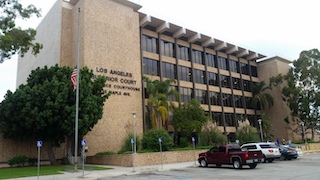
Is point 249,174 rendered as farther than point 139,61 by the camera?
No

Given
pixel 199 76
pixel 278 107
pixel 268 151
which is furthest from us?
pixel 278 107

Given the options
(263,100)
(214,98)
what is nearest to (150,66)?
(214,98)

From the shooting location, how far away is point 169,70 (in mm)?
46750

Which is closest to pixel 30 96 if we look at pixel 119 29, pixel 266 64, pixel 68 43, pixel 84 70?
pixel 84 70

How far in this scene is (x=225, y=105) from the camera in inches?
2132

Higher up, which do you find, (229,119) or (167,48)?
(167,48)

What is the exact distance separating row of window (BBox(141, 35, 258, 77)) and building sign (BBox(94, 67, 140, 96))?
8.37 meters

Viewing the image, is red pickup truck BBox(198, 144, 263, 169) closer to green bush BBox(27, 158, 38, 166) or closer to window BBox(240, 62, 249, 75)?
green bush BBox(27, 158, 38, 166)

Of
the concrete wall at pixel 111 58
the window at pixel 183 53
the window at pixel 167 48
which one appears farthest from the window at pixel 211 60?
the concrete wall at pixel 111 58

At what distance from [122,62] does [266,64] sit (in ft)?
124

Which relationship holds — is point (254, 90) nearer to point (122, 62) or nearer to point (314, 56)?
point (314, 56)

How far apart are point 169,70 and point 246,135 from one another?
15.8 metres

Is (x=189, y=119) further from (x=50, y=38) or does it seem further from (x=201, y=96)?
(x=50, y=38)

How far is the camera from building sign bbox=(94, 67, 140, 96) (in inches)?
1383
